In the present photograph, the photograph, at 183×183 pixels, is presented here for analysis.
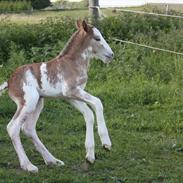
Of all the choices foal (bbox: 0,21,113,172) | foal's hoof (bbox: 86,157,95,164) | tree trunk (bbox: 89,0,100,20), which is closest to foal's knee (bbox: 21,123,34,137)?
foal (bbox: 0,21,113,172)

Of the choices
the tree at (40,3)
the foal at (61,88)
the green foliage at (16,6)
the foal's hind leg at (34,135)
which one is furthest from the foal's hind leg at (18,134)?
the tree at (40,3)

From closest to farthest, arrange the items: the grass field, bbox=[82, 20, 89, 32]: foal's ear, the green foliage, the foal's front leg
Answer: the foal's front leg, the grass field, bbox=[82, 20, 89, 32]: foal's ear, the green foliage

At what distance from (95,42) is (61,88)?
68cm

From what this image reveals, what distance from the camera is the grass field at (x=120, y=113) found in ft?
22.7

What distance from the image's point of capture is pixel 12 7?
22734mm

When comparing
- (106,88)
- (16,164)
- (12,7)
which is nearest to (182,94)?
(106,88)

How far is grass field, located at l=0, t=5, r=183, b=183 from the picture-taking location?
6.93m

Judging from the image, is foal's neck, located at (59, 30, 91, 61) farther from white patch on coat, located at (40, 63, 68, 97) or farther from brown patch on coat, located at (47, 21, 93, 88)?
white patch on coat, located at (40, 63, 68, 97)

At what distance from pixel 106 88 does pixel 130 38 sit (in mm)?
2590

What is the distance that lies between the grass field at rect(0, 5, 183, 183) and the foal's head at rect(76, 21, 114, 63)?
3.90 ft

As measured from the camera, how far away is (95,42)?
7188mm

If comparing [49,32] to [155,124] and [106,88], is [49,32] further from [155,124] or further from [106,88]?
[155,124]

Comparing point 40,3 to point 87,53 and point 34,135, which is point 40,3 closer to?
point 87,53

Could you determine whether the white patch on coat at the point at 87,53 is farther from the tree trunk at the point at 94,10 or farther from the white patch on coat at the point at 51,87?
the tree trunk at the point at 94,10
